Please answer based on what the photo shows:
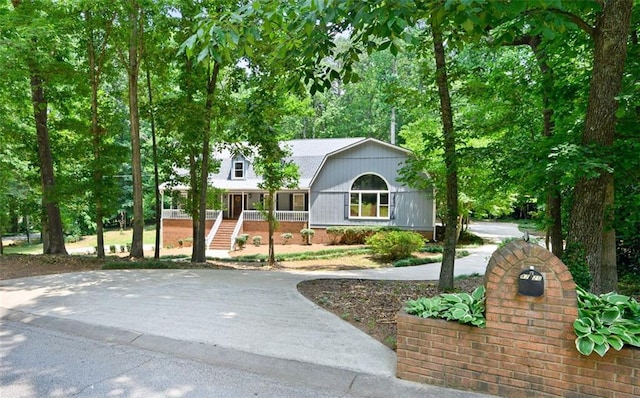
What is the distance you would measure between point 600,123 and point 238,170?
21.5 metres

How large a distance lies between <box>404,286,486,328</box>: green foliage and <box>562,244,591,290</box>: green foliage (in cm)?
187

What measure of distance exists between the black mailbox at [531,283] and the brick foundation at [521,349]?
0.12 feet

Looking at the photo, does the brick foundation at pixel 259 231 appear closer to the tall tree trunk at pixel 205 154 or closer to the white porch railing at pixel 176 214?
the white porch railing at pixel 176 214

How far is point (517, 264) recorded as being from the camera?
3.04m

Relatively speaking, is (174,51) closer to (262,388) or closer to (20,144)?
(20,144)

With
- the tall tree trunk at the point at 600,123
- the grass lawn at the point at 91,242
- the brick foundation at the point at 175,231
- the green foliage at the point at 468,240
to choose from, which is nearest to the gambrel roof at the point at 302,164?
the brick foundation at the point at 175,231

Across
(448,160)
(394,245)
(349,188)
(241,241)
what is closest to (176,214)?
(241,241)

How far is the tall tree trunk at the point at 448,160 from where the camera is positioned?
253 inches

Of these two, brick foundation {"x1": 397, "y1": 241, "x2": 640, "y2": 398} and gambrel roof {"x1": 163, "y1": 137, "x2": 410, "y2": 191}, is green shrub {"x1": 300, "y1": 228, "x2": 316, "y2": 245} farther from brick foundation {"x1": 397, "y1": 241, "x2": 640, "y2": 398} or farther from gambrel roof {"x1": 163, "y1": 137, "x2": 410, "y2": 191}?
brick foundation {"x1": 397, "y1": 241, "x2": 640, "y2": 398}

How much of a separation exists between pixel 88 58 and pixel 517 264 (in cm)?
1271

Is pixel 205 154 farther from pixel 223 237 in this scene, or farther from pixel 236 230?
pixel 223 237

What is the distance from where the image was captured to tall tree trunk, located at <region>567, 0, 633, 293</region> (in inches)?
169

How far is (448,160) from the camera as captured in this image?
6336 mm

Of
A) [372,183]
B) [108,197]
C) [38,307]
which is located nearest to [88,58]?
[108,197]
